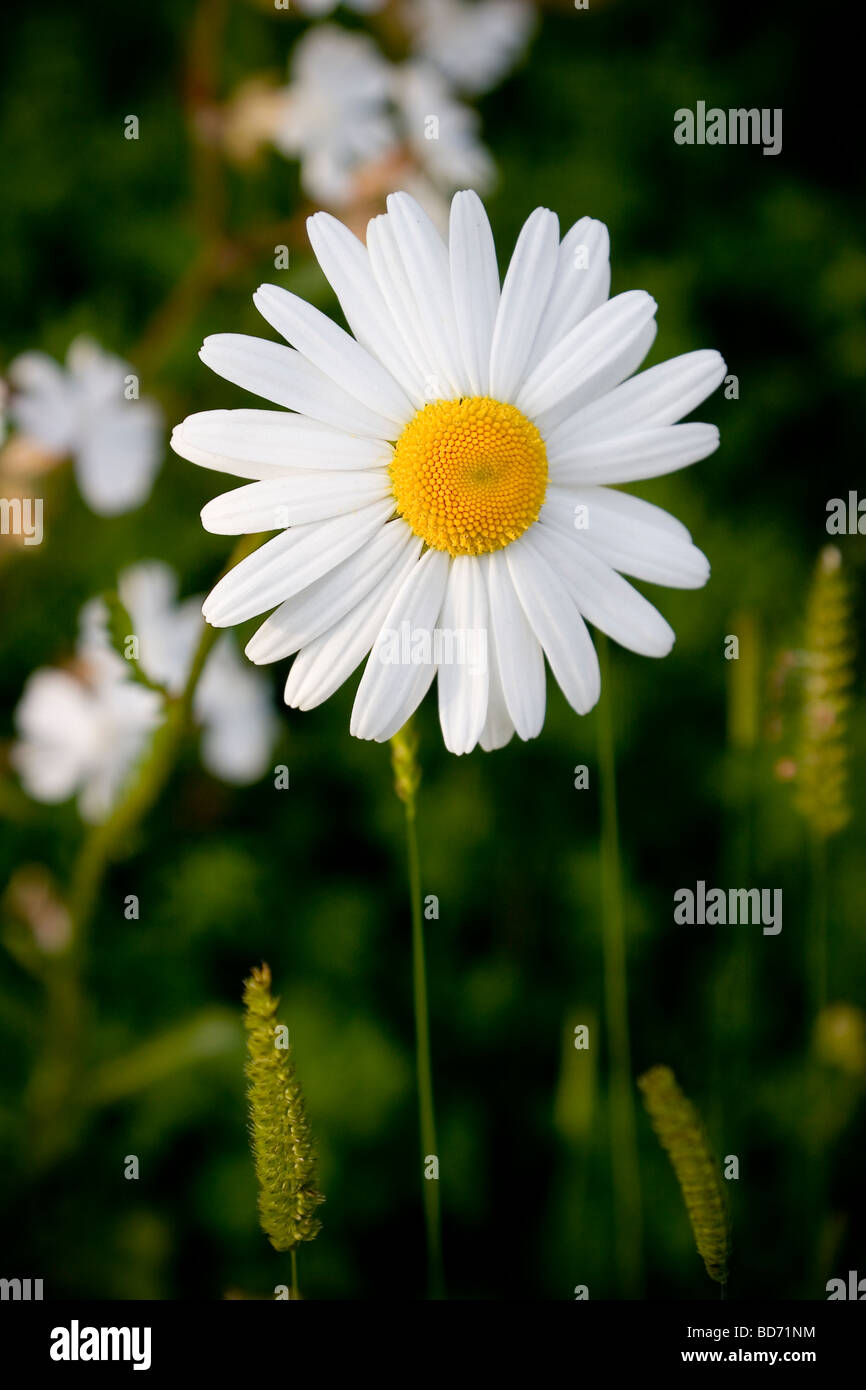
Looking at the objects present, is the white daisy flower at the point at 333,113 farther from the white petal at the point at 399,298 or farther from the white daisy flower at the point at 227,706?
the white petal at the point at 399,298

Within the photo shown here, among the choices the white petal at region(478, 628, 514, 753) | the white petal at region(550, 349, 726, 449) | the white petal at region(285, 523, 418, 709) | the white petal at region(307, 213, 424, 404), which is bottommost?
the white petal at region(478, 628, 514, 753)

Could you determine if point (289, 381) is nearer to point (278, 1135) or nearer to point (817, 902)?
point (278, 1135)

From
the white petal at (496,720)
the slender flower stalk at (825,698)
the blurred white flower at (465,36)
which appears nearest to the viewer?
the white petal at (496,720)

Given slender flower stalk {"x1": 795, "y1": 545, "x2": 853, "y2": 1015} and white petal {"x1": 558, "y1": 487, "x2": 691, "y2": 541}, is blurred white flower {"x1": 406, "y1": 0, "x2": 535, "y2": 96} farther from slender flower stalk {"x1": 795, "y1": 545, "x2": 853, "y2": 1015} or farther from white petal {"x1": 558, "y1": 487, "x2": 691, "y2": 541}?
white petal {"x1": 558, "y1": 487, "x2": 691, "y2": 541}

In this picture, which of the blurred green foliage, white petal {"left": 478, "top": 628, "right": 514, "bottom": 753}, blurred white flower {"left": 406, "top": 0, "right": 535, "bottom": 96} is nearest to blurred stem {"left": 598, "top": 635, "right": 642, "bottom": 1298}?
the blurred green foliage

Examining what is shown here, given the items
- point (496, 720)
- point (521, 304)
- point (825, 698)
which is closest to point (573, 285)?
point (521, 304)

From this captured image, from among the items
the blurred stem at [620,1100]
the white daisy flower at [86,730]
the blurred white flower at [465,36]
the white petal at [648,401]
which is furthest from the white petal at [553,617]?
the blurred white flower at [465,36]
